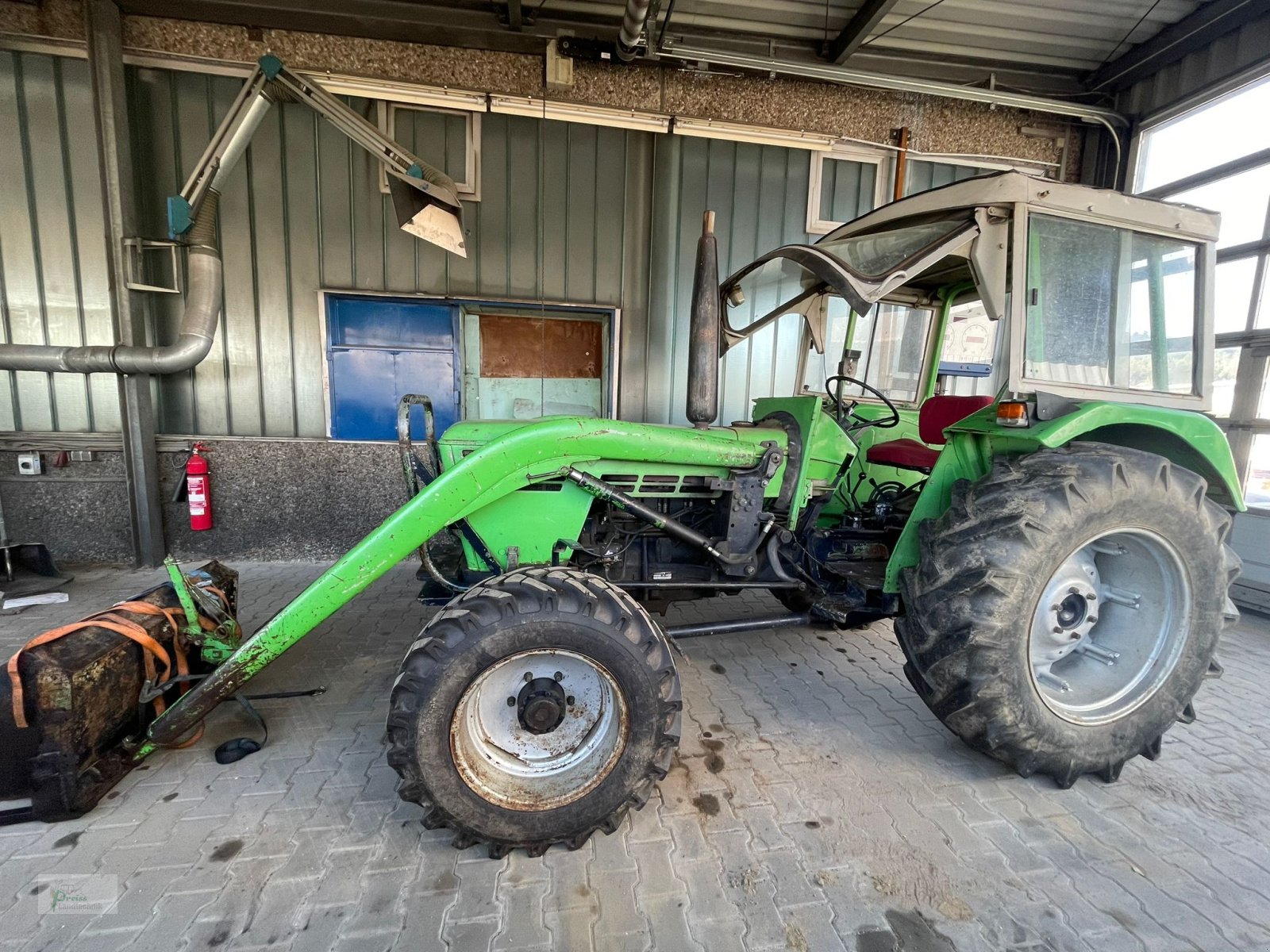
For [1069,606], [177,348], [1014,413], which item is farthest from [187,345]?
[1069,606]

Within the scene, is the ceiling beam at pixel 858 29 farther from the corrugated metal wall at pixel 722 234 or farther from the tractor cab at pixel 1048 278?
the tractor cab at pixel 1048 278

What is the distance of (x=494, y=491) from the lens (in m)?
2.05

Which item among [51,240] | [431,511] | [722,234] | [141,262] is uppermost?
[722,234]

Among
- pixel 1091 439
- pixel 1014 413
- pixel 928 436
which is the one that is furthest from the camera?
pixel 928 436

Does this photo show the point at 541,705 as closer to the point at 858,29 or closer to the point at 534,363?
the point at 534,363

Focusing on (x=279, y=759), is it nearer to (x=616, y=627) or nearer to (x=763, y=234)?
(x=616, y=627)

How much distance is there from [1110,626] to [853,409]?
1.57 meters

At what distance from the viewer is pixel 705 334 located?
7.63 feet

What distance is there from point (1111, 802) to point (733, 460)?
1886mm

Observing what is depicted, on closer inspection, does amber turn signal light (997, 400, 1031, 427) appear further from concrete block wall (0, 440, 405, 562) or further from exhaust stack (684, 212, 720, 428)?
concrete block wall (0, 440, 405, 562)

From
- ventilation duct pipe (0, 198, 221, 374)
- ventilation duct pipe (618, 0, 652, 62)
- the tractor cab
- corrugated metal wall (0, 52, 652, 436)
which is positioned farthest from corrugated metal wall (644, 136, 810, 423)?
ventilation duct pipe (0, 198, 221, 374)

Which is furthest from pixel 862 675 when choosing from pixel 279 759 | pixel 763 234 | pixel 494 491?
pixel 763 234

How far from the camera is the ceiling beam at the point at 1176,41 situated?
4363 millimetres

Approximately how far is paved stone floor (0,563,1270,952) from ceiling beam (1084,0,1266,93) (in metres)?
5.50
